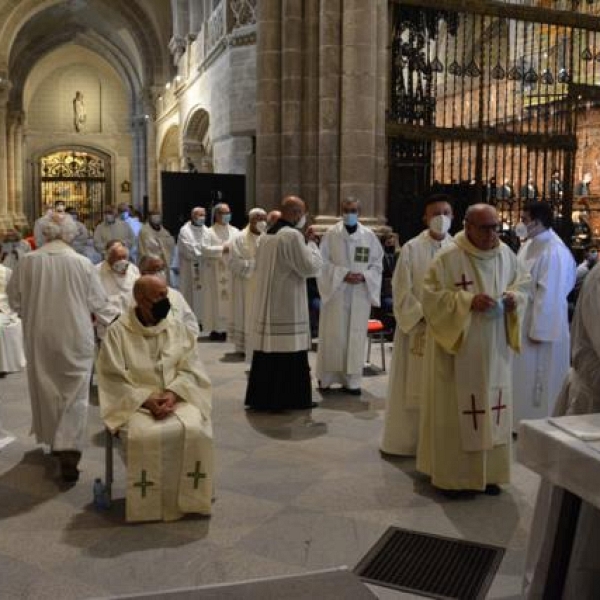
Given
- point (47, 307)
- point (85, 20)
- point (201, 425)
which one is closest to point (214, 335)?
point (47, 307)

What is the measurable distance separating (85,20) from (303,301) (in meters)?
27.7

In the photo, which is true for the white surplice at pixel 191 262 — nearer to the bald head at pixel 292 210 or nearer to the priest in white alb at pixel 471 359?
the bald head at pixel 292 210

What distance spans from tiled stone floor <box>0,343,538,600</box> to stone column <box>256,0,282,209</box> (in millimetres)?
5861

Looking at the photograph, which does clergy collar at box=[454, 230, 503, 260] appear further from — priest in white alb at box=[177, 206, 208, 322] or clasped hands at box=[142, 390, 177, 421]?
priest in white alb at box=[177, 206, 208, 322]

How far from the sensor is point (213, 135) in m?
17.2

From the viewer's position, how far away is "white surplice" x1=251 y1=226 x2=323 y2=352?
276 inches

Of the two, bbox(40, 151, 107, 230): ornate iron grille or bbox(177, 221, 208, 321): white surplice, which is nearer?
bbox(177, 221, 208, 321): white surplice

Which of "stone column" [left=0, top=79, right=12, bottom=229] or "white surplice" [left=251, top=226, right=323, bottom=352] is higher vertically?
"stone column" [left=0, top=79, right=12, bottom=229]

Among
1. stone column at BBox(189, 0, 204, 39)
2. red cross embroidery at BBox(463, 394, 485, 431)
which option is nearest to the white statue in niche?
stone column at BBox(189, 0, 204, 39)

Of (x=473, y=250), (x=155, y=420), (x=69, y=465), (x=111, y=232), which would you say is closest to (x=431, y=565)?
(x=155, y=420)

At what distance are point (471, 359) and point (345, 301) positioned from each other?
3.08 metres

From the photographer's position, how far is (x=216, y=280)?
1182 centimetres

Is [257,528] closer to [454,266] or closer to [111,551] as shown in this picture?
[111,551]

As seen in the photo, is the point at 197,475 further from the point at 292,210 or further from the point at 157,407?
the point at 292,210
